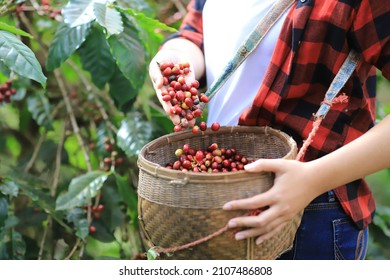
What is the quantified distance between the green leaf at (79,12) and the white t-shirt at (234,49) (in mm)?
268

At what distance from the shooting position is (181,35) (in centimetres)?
152

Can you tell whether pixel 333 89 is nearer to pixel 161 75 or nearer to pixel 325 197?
pixel 325 197

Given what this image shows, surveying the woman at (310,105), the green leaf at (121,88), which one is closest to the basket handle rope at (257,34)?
the woman at (310,105)

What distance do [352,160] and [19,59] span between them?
65 cm

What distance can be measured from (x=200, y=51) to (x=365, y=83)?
40 cm

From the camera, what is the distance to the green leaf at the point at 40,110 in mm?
2066

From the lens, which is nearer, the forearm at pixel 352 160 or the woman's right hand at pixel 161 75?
the forearm at pixel 352 160

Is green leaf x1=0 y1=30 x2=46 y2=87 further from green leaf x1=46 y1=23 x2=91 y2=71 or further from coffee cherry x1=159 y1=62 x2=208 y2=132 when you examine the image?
green leaf x1=46 y1=23 x2=91 y2=71

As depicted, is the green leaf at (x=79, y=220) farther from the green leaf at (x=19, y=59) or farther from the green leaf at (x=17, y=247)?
the green leaf at (x=19, y=59)

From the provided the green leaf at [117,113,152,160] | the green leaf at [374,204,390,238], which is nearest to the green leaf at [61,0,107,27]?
the green leaf at [117,113,152,160]

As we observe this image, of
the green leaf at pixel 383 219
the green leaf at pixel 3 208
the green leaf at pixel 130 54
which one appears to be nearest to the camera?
the green leaf at pixel 130 54

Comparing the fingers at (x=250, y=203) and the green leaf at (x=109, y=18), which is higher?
the green leaf at (x=109, y=18)

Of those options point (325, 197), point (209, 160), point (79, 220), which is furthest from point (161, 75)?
point (79, 220)

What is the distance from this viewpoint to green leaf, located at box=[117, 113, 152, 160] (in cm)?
187
